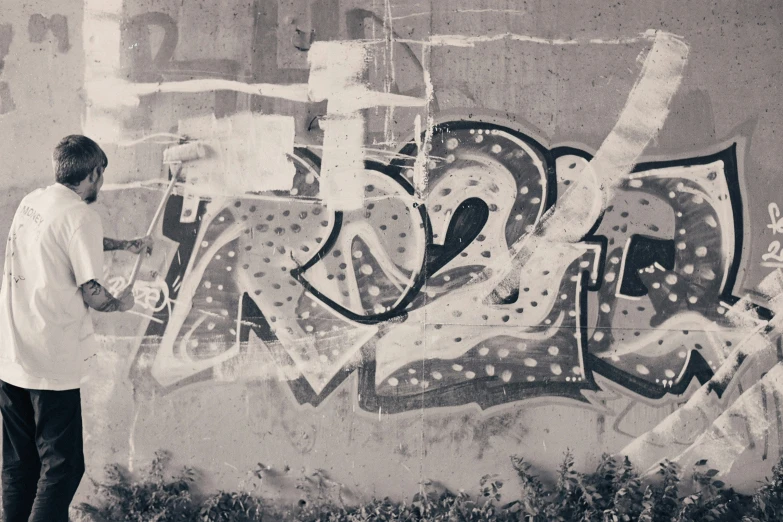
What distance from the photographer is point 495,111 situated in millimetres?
4340

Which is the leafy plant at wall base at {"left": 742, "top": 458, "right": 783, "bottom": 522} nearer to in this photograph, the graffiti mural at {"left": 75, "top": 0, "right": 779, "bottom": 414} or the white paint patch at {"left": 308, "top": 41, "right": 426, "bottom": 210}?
the graffiti mural at {"left": 75, "top": 0, "right": 779, "bottom": 414}

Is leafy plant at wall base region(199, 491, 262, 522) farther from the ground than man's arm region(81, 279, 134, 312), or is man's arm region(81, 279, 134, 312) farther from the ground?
man's arm region(81, 279, 134, 312)

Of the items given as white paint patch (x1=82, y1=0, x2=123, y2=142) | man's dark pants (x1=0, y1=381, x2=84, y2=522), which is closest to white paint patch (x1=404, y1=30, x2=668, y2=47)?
white paint patch (x1=82, y1=0, x2=123, y2=142)

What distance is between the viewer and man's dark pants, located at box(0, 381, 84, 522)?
331 centimetres

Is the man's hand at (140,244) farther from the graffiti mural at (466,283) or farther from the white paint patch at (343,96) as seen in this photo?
the white paint patch at (343,96)

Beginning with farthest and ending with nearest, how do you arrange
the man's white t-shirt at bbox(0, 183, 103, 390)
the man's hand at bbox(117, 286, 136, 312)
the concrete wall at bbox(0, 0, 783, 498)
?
the concrete wall at bbox(0, 0, 783, 498) → the man's hand at bbox(117, 286, 136, 312) → the man's white t-shirt at bbox(0, 183, 103, 390)

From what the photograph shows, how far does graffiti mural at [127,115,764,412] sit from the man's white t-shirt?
1141mm

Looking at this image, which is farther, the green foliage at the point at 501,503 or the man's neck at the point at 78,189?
the green foliage at the point at 501,503

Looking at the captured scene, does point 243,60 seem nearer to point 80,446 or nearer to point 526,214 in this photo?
point 526,214

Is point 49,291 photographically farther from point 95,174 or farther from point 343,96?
point 343,96

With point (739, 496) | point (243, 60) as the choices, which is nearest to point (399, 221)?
point (243, 60)

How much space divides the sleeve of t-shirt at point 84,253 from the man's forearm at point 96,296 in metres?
0.03

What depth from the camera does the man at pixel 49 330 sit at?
3.29 meters

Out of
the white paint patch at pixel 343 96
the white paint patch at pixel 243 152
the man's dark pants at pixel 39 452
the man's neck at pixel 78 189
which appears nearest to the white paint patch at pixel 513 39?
the white paint patch at pixel 343 96
